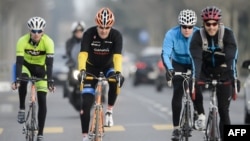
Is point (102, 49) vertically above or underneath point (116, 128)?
above

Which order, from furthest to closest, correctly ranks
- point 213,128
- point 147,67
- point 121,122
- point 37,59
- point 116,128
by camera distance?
1. point 147,67
2. point 121,122
3. point 116,128
4. point 37,59
5. point 213,128

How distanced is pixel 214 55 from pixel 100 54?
5.29 feet

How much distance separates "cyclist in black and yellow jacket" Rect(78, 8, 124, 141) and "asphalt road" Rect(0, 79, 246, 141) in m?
2.77

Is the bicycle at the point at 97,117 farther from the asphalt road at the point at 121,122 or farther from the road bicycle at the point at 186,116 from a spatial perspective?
the asphalt road at the point at 121,122

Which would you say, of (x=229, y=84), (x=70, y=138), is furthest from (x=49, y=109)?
(x=229, y=84)

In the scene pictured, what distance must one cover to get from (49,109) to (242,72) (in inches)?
1197

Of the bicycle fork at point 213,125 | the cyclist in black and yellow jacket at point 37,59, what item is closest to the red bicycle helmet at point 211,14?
the bicycle fork at point 213,125

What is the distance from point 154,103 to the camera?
93.1ft

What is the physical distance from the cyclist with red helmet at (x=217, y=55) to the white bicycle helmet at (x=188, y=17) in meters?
1.09

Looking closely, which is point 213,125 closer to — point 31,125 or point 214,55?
point 214,55

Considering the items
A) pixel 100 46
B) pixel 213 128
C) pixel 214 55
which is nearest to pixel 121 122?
pixel 100 46

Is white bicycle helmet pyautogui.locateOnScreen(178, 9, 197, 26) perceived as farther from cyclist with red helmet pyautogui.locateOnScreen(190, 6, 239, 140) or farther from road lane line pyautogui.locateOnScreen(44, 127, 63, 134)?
road lane line pyautogui.locateOnScreen(44, 127, 63, 134)

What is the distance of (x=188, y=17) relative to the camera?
45.4 ft

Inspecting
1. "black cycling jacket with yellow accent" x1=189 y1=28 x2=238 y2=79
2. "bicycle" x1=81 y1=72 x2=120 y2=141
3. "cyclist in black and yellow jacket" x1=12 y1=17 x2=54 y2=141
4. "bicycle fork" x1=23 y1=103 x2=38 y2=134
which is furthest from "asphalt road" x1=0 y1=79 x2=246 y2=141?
"black cycling jacket with yellow accent" x1=189 y1=28 x2=238 y2=79
